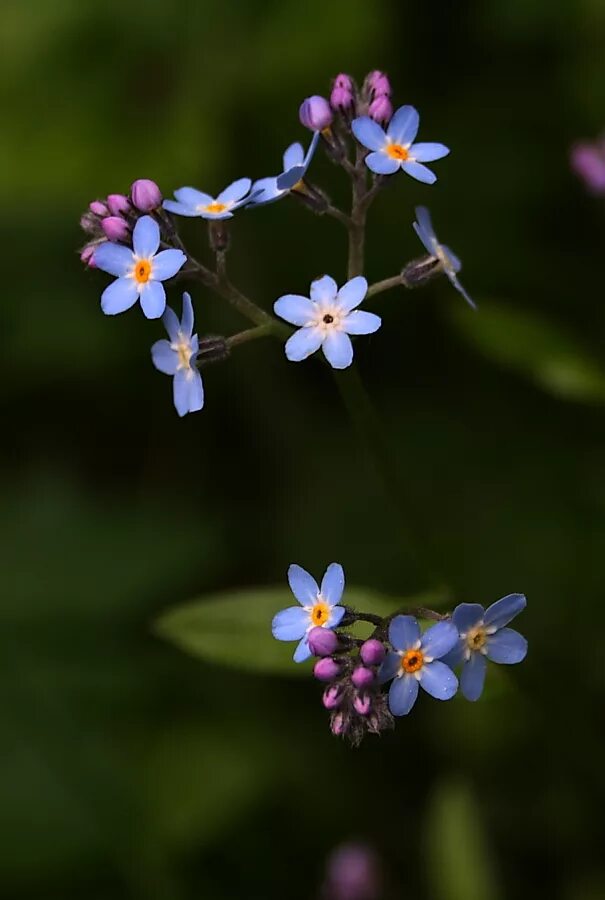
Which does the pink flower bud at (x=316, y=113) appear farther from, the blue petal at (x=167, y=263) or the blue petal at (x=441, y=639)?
the blue petal at (x=441, y=639)

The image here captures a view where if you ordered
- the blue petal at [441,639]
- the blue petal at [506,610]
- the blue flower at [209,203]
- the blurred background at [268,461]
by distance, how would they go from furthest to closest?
1. the blurred background at [268,461]
2. the blue flower at [209,203]
3. the blue petal at [506,610]
4. the blue petal at [441,639]

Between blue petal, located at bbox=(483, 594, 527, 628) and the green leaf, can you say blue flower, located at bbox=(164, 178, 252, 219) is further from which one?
the green leaf

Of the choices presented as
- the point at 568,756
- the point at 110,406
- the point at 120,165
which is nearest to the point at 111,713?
the point at 110,406

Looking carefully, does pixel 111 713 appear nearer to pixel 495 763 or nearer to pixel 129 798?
pixel 129 798

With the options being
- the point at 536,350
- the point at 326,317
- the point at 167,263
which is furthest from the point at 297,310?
the point at 536,350

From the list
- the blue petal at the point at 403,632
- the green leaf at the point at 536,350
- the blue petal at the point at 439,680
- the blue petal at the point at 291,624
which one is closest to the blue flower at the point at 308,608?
the blue petal at the point at 291,624

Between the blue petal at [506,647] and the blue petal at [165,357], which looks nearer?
the blue petal at [506,647]

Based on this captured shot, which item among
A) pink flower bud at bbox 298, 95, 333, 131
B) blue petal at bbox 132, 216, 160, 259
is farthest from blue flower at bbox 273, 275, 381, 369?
pink flower bud at bbox 298, 95, 333, 131
